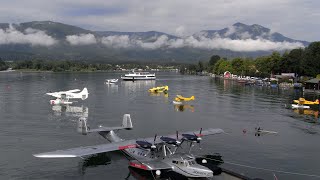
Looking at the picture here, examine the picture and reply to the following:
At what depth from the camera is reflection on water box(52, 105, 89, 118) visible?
84.3 m

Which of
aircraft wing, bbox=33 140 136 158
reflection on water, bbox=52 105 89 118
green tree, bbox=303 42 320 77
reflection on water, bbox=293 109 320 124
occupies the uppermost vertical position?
green tree, bbox=303 42 320 77

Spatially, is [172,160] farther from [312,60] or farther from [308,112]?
[312,60]

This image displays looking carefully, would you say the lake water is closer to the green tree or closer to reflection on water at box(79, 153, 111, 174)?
reflection on water at box(79, 153, 111, 174)

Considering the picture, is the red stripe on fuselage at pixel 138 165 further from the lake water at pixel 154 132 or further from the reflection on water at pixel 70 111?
the reflection on water at pixel 70 111

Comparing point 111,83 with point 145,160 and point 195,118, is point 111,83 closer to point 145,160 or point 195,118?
point 195,118

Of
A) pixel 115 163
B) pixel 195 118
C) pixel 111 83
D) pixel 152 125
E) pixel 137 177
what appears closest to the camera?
pixel 137 177

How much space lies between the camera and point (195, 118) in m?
82.4

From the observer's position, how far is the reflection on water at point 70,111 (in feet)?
277

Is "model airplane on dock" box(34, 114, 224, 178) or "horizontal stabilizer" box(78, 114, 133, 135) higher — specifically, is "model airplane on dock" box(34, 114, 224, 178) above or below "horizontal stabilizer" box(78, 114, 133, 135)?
below

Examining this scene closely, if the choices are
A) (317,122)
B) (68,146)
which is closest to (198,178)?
(68,146)

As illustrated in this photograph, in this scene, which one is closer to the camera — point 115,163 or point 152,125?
point 115,163

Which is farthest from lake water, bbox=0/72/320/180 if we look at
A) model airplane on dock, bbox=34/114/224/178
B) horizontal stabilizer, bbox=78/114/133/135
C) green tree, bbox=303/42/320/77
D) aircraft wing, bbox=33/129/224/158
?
green tree, bbox=303/42/320/77

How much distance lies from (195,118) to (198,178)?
4361 cm

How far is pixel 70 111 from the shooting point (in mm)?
90188
